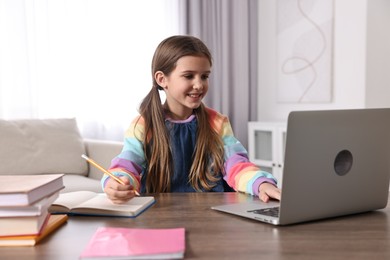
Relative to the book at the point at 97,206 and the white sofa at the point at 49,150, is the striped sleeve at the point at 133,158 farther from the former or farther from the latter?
the white sofa at the point at 49,150

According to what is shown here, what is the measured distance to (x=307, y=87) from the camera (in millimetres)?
3535

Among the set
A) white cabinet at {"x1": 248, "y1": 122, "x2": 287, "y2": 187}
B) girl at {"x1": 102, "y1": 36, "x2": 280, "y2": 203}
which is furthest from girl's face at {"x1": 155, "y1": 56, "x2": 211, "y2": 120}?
white cabinet at {"x1": 248, "y1": 122, "x2": 287, "y2": 187}

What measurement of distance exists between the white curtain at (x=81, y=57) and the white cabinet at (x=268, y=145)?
2.92 ft

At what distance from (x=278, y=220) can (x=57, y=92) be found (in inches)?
108

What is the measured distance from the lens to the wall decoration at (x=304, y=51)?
11.1ft

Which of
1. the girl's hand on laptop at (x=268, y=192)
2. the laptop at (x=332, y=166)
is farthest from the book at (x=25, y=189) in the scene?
the girl's hand on laptop at (x=268, y=192)

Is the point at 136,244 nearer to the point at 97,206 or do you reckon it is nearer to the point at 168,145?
the point at 97,206

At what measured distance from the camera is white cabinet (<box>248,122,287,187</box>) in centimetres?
339

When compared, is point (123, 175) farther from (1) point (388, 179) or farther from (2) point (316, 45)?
(2) point (316, 45)

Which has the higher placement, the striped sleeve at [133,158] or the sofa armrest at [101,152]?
the striped sleeve at [133,158]

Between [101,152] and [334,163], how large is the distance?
2.26 metres

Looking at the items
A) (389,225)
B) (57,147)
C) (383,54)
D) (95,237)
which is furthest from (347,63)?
(95,237)

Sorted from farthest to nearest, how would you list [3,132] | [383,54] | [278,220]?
[383,54]
[3,132]
[278,220]

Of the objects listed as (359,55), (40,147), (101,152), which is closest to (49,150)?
(40,147)
